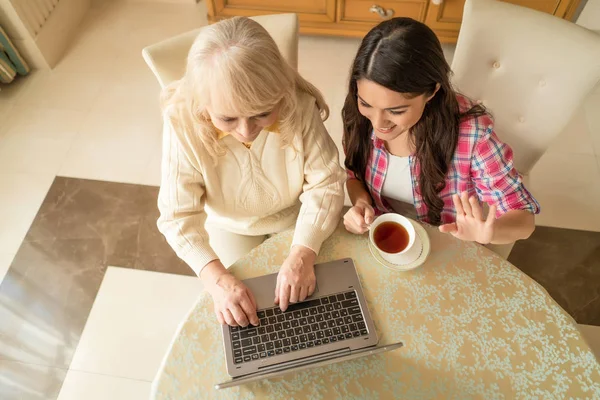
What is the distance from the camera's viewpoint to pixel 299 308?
1.05 metres

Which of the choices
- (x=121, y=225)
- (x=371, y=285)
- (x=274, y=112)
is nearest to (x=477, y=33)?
(x=274, y=112)

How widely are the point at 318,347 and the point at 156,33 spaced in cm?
235

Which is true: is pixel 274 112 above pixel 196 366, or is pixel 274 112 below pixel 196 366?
above

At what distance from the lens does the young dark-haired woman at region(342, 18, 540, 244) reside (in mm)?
998

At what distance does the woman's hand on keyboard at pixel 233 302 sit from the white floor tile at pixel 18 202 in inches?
55.9

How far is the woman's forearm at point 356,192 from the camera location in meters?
1.33

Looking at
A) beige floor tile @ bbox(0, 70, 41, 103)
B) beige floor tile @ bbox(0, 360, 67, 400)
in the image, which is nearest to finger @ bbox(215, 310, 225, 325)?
beige floor tile @ bbox(0, 360, 67, 400)

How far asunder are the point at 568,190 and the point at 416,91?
1463mm

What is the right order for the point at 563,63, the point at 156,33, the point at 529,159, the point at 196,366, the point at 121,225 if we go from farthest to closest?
the point at 156,33
the point at 121,225
the point at 529,159
the point at 563,63
the point at 196,366

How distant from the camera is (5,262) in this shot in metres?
1.97

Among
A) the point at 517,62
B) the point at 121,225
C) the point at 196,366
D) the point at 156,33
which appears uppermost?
the point at 517,62

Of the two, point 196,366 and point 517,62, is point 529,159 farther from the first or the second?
point 196,366

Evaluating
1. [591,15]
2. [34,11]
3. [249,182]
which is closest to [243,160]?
[249,182]

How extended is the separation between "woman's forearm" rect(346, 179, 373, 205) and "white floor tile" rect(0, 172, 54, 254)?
5.10 ft
